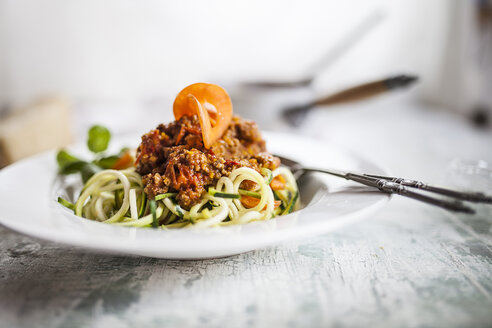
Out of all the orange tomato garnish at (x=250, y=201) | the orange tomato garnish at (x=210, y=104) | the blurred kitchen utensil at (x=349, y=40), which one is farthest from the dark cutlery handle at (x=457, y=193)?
the blurred kitchen utensil at (x=349, y=40)

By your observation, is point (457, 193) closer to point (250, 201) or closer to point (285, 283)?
point (285, 283)

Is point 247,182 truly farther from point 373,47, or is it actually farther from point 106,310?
point 373,47

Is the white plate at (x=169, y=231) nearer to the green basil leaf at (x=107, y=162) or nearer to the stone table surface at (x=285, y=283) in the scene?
the stone table surface at (x=285, y=283)

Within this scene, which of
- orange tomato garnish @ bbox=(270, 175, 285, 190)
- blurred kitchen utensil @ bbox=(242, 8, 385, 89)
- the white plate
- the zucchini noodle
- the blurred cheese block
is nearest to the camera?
the white plate

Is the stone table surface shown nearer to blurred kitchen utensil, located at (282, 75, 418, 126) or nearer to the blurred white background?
blurred kitchen utensil, located at (282, 75, 418, 126)

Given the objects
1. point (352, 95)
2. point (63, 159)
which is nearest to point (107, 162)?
point (63, 159)

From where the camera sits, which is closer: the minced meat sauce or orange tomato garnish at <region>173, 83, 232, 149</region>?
the minced meat sauce

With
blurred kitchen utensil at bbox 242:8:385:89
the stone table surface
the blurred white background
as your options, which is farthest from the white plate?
the blurred white background
